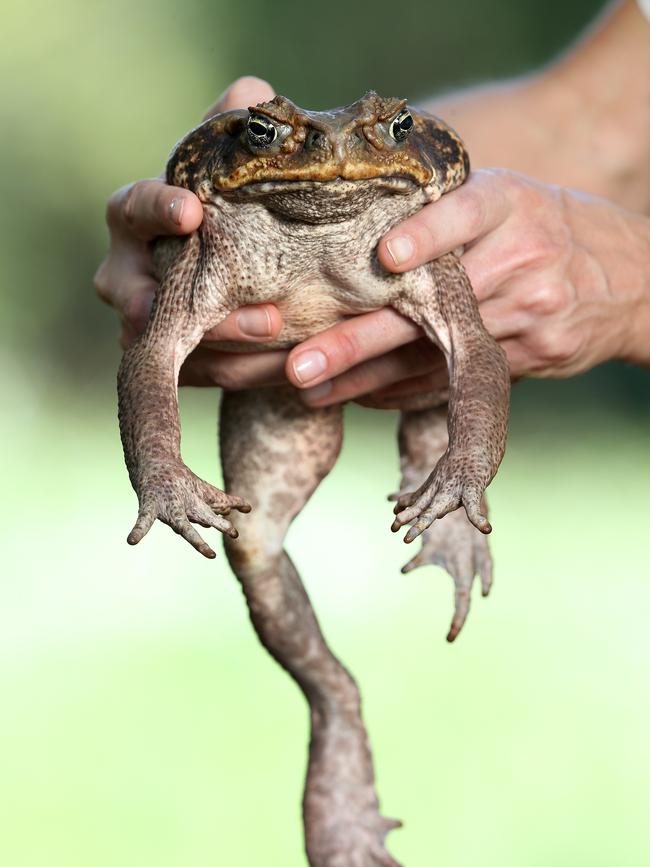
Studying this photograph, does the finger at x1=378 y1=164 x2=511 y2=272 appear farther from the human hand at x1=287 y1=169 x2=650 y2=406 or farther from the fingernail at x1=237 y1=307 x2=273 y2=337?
the fingernail at x1=237 y1=307 x2=273 y2=337

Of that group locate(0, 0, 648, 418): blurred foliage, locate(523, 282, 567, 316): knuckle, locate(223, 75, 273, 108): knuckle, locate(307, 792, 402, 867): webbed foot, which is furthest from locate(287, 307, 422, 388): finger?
locate(0, 0, 648, 418): blurred foliage

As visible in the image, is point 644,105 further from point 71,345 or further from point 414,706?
point 71,345

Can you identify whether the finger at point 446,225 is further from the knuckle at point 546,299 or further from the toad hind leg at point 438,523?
the toad hind leg at point 438,523

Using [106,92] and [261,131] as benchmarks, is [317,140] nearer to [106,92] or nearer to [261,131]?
[261,131]

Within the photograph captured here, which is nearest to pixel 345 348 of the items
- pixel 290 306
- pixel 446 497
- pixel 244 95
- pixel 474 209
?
pixel 290 306

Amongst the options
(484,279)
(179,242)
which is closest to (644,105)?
(484,279)

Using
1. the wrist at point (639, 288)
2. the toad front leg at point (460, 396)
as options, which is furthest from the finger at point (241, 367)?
the wrist at point (639, 288)

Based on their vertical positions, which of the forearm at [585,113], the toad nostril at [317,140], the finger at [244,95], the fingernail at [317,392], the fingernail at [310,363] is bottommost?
the fingernail at [310,363]
